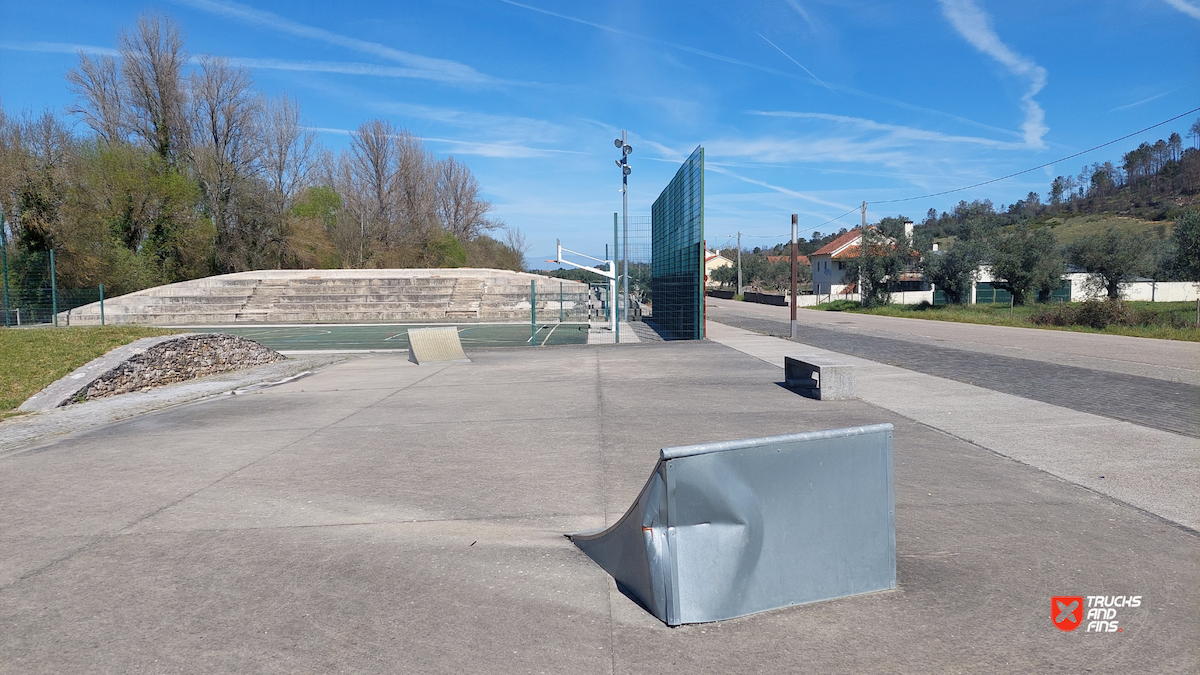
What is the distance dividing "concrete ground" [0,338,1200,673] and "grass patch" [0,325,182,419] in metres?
3.78

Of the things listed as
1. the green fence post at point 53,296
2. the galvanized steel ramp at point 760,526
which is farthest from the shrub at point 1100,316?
the green fence post at point 53,296

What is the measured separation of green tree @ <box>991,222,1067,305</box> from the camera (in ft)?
142

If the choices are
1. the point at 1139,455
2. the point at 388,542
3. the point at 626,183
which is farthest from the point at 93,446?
the point at 626,183

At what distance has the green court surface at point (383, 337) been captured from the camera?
22.1 m

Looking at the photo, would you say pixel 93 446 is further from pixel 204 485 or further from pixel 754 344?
pixel 754 344

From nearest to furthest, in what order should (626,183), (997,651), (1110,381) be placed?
(997,651)
(1110,381)
(626,183)

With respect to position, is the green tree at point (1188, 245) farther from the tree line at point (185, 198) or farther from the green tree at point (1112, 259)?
the tree line at point (185, 198)

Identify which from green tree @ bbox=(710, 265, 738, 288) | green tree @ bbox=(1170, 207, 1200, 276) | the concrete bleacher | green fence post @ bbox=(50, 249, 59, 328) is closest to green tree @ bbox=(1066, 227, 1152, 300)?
green tree @ bbox=(1170, 207, 1200, 276)

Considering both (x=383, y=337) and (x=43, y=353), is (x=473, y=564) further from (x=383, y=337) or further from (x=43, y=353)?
(x=383, y=337)

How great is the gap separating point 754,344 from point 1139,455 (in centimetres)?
1341

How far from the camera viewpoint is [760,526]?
361 centimetres

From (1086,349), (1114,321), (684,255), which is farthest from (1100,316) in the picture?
(684,255)

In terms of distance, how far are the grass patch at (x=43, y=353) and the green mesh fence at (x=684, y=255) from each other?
13438mm

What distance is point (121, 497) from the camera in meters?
5.88
